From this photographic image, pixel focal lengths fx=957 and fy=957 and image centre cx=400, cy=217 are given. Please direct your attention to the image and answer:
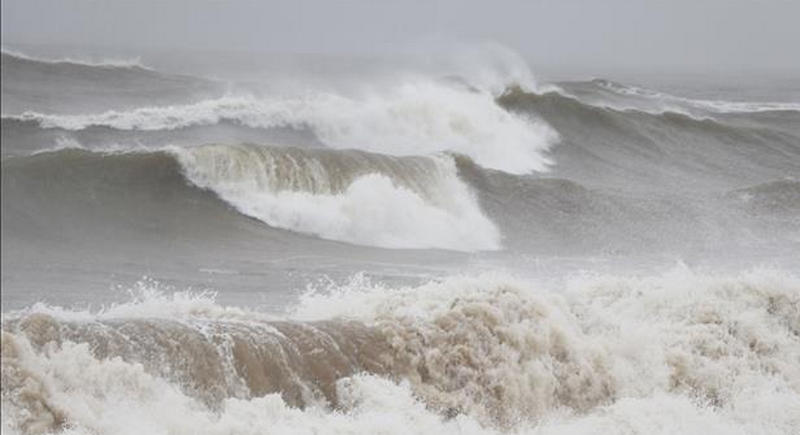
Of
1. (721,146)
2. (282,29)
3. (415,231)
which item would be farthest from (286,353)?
(721,146)

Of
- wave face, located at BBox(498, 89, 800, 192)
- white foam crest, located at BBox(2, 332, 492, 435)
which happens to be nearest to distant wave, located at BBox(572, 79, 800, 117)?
wave face, located at BBox(498, 89, 800, 192)

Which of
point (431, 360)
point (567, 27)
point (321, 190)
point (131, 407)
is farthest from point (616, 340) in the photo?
point (321, 190)

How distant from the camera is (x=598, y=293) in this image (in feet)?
20.9

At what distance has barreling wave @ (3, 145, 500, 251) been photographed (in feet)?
25.7

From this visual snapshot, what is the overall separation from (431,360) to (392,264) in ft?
7.79

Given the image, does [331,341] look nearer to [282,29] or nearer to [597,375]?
[597,375]

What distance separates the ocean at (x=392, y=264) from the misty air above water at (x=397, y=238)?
0.07ft

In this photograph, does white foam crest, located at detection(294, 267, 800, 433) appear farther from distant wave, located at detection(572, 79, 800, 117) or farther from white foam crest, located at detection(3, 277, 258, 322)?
distant wave, located at detection(572, 79, 800, 117)

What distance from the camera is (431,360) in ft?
16.2

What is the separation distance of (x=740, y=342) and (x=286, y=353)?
304 cm

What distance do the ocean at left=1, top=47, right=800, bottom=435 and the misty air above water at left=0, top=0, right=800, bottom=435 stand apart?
0.02m

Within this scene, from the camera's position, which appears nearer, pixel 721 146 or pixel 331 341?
pixel 331 341

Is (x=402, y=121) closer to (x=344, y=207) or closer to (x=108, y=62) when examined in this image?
(x=344, y=207)

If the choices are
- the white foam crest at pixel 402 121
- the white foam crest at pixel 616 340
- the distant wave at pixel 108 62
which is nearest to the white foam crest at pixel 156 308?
the white foam crest at pixel 616 340
